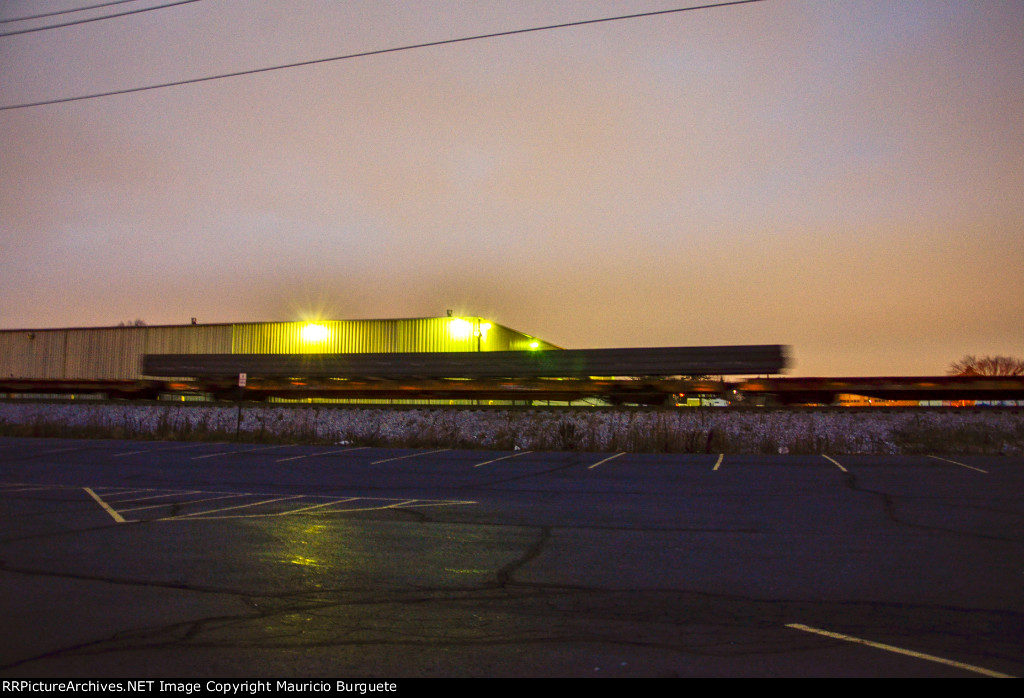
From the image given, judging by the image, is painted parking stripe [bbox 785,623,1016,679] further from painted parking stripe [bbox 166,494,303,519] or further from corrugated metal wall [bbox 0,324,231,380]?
corrugated metal wall [bbox 0,324,231,380]

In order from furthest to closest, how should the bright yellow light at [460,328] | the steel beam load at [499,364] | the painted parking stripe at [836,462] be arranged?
the bright yellow light at [460,328] → the steel beam load at [499,364] → the painted parking stripe at [836,462]

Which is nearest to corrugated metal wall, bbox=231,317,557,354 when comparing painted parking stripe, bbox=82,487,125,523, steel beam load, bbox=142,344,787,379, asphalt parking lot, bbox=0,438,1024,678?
steel beam load, bbox=142,344,787,379

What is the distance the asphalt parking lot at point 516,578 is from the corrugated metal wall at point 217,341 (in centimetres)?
3202

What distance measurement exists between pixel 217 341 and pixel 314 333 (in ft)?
23.9

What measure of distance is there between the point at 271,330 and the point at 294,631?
46.0 meters

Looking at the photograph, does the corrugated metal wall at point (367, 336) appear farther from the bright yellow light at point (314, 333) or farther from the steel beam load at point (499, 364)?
the steel beam load at point (499, 364)

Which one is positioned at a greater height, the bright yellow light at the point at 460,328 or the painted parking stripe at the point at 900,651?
the bright yellow light at the point at 460,328

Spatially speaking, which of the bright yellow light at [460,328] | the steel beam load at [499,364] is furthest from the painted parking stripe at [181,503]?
the bright yellow light at [460,328]

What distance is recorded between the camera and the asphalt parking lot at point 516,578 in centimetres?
465

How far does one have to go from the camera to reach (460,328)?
45656 mm

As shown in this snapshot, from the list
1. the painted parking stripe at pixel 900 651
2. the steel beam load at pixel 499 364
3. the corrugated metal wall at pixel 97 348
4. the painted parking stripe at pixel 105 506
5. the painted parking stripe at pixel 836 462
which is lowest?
the painted parking stripe at pixel 105 506

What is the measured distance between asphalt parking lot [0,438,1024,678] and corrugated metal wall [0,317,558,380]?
32.0 meters

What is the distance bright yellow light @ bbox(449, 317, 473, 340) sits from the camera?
45.4m
